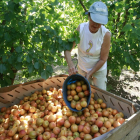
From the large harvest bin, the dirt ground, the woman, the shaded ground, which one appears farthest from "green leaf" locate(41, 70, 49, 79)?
the shaded ground

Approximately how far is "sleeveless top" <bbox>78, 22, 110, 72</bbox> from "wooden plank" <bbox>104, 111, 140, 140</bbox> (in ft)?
3.92

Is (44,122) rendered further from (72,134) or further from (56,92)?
(56,92)

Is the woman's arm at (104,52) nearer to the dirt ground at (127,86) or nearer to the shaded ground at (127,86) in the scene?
the dirt ground at (127,86)

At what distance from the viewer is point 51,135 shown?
1.81 meters

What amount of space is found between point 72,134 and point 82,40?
1448mm

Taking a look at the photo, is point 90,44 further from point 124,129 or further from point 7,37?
point 124,129

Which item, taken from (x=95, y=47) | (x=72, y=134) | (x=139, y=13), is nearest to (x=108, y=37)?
(x=95, y=47)

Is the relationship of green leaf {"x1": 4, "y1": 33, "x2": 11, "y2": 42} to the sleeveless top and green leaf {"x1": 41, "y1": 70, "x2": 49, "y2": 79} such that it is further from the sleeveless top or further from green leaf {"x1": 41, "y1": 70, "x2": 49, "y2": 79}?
the sleeveless top

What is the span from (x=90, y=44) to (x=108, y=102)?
3.18ft

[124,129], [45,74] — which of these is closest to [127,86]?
[124,129]

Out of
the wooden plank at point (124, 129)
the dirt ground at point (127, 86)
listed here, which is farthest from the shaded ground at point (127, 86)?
the wooden plank at point (124, 129)

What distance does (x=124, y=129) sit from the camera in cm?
149

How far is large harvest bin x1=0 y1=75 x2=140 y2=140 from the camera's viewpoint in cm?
147

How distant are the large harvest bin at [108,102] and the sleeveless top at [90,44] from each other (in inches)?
19.0
